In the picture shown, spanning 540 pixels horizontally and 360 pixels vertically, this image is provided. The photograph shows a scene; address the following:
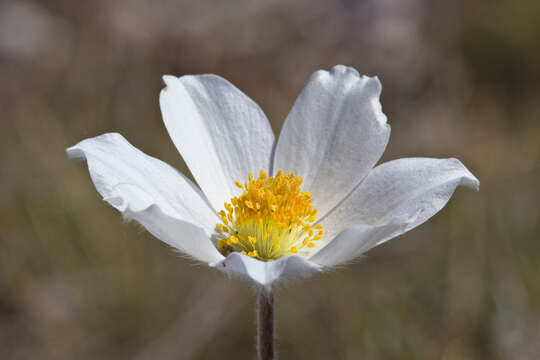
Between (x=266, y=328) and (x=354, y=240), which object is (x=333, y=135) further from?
(x=266, y=328)

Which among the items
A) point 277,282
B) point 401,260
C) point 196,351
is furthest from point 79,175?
point 277,282

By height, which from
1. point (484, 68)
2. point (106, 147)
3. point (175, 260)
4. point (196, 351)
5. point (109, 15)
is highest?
point (109, 15)

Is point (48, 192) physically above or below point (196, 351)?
above

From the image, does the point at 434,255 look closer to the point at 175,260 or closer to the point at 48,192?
the point at 175,260

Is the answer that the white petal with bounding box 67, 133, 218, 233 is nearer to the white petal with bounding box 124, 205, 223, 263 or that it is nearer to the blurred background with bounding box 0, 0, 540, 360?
the white petal with bounding box 124, 205, 223, 263

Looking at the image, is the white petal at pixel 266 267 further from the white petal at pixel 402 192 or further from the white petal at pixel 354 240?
the white petal at pixel 402 192

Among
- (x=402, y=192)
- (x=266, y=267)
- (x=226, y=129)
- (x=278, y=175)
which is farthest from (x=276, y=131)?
(x=266, y=267)

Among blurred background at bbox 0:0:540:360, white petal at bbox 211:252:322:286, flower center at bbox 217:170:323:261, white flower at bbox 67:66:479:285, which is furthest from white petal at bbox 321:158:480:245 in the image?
blurred background at bbox 0:0:540:360
